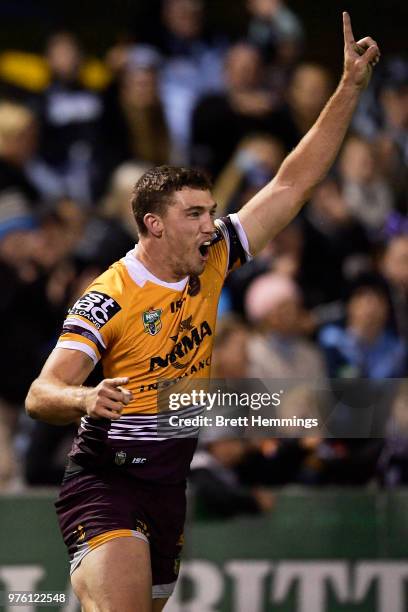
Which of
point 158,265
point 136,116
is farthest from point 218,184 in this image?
point 158,265

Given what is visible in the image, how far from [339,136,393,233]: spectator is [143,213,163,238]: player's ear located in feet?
16.0

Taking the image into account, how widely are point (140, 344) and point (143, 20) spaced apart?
556cm

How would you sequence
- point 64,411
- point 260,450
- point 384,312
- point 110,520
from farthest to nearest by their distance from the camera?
point 384,312
point 260,450
point 110,520
point 64,411

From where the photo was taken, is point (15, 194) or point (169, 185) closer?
point (169, 185)

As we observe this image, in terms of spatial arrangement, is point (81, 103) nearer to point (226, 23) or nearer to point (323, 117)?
point (226, 23)

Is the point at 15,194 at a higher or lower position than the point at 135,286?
higher

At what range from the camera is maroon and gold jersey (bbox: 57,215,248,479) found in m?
4.86

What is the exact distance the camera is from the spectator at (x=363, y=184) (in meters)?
9.68

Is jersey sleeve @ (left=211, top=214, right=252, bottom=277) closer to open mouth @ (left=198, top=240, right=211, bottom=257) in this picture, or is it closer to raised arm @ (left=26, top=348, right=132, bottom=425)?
open mouth @ (left=198, top=240, right=211, bottom=257)

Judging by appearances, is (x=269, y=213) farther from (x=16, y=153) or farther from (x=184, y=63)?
(x=184, y=63)

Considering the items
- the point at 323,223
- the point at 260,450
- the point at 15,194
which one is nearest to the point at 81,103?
the point at 15,194

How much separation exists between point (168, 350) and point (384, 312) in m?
4.09

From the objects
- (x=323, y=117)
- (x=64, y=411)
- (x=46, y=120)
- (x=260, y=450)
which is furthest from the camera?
(x=46, y=120)

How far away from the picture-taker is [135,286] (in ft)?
16.3
